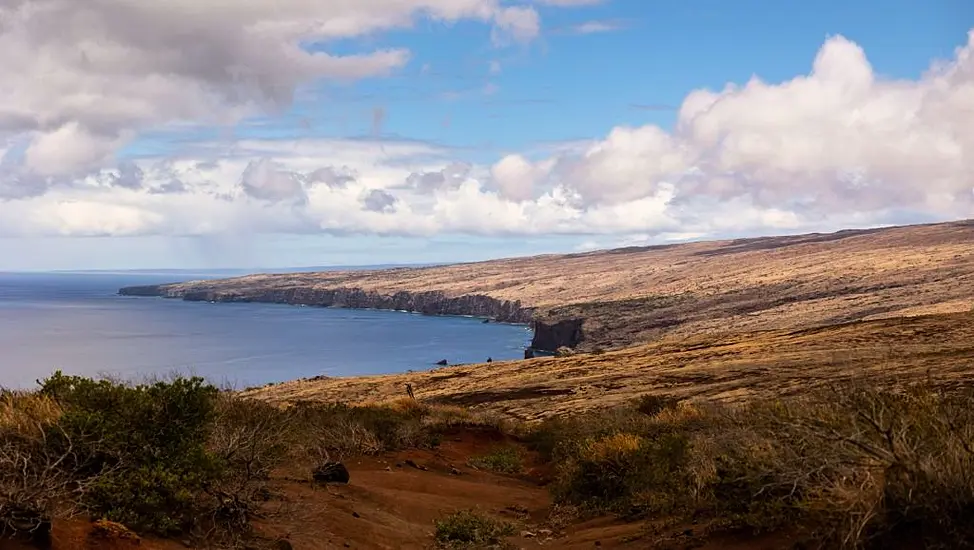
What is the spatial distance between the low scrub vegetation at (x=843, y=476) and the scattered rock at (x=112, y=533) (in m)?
5.80

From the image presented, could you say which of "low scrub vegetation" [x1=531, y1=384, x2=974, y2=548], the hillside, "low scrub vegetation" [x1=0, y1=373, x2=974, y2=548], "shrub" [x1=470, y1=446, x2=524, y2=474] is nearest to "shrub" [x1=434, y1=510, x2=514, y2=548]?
"low scrub vegetation" [x1=0, y1=373, x2=974, y2=548]

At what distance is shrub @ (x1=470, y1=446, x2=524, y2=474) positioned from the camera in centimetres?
1781

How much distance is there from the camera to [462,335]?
138 meters

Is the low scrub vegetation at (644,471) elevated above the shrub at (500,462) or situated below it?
above

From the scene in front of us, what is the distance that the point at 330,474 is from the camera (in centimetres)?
1223

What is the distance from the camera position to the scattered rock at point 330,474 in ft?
40.0

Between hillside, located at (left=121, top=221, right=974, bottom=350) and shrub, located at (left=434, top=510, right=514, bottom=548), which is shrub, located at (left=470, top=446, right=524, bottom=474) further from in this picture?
hillside, located at (left=121, top=221, right=974, bottom=350)

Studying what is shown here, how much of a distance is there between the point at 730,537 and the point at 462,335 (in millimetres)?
130927

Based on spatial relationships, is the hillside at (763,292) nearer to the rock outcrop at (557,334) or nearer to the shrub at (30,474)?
the rock outcrop at (557,334)

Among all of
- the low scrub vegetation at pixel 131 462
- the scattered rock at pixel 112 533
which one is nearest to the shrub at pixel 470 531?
the low scrub vegetation at pixel 131 462

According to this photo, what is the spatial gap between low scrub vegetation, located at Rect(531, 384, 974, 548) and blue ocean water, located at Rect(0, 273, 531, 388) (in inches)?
2133

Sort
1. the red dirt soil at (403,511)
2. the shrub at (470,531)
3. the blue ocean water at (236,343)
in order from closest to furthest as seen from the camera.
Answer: the red dirt soil at (403,511) → the shrub at (470,531) → the blue ocean water at (236,343)

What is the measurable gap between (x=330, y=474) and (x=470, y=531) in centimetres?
301

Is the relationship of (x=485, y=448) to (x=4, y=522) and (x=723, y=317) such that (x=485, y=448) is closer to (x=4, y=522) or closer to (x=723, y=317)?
(x=4, y=522)
